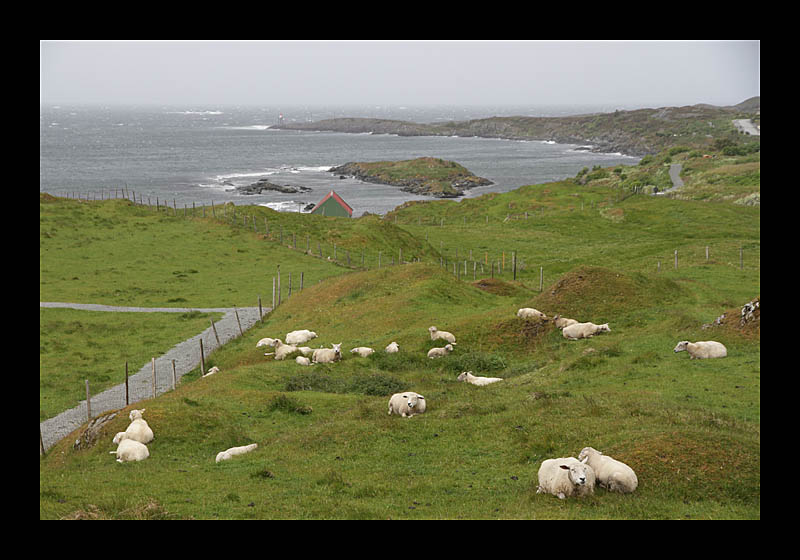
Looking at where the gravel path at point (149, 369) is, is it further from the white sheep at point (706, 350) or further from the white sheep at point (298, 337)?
the white sheep at point (706, 350)

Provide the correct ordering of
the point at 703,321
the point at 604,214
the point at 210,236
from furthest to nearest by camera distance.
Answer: the point at 604,214 < the point at 210,236 < the point at 703,321

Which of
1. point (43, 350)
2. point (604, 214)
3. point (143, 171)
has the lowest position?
point (43, 350)

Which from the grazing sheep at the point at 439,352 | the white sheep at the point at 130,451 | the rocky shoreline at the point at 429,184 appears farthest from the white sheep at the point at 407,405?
the rocky shoreline at the point at 429,184

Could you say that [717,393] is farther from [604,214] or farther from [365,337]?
[604,214]

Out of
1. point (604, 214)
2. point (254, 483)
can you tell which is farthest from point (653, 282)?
point (604, 214)

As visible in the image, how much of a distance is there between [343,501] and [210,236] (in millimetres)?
69851

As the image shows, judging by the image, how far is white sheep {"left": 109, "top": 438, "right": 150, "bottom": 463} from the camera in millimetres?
19391

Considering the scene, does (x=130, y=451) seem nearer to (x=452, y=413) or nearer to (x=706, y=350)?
(x=452, y=413)

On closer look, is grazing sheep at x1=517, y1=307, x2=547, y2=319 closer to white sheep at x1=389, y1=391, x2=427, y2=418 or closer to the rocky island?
white sheep at x1=389, y1=391, x2=427, y2=418

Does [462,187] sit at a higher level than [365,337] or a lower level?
higher

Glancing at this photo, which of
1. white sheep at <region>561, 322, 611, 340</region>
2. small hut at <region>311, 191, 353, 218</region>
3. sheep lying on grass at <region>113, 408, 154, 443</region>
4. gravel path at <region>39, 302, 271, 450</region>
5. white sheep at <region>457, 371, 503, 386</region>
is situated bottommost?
gravel path at <region>39, 302, 271, 450</region>

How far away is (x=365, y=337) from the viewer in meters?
37.4

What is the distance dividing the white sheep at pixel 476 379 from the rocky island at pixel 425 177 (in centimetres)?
13378

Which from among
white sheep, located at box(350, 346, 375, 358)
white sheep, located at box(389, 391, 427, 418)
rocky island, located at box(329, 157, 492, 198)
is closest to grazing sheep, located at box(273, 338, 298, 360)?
white sheep, located at box(350, 346, 375, 358)
